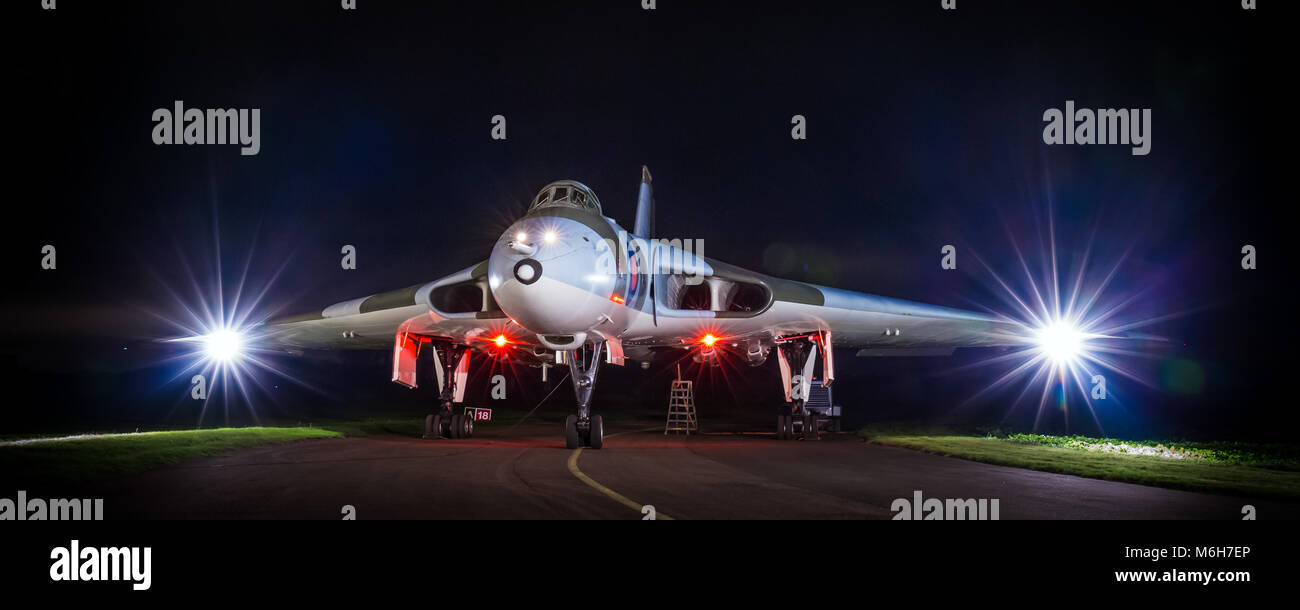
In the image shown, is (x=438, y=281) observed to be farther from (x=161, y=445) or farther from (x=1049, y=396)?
(x=1049, y=396)

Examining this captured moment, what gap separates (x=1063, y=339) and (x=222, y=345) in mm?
19483

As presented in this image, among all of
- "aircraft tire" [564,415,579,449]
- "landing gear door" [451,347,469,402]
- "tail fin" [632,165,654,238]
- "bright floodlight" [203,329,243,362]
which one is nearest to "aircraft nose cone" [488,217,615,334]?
"aircraft tire" [564,415,579,449]

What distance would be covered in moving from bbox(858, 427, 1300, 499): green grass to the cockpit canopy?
776 centimetres

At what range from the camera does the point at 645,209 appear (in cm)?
1650

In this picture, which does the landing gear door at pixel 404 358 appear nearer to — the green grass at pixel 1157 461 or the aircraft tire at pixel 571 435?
the aircraft tire at pixel 571 435

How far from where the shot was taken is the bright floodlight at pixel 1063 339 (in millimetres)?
15922

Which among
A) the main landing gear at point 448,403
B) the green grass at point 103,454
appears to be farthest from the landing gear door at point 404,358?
the green grass at point 103,454

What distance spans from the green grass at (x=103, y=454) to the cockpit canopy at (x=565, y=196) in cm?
647

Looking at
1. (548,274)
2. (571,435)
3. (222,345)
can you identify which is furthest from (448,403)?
(548,274)

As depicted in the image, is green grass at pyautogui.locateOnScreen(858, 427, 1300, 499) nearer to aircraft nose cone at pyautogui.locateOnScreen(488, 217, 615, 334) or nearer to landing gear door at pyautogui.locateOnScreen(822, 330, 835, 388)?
landing gear door at pyautogui.locateOnScreen(822, 330, 835, 388)

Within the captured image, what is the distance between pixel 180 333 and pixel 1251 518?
19121 millimetres

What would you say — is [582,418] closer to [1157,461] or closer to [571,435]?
[571,435]

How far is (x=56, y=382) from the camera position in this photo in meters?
32.2
